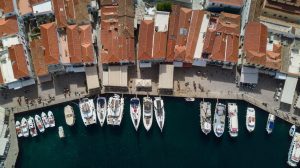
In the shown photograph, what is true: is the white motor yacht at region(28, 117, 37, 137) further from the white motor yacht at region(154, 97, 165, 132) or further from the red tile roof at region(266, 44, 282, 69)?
the red tile roof at region(266, 44, 282, 69)

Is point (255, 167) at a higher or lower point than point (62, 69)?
lower

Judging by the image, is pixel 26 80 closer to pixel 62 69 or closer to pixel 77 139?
pixel 62 69

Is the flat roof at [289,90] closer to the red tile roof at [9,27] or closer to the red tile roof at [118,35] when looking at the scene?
the red tile roof at [118,35]

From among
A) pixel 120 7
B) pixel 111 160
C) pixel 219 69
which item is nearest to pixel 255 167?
pixel 219 69

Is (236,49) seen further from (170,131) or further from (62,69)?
(62,69)

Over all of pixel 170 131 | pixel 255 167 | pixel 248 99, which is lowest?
pixel 255 167

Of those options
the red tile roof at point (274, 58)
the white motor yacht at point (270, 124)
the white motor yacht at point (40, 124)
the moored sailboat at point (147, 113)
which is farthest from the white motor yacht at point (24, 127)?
the red tile roof at point (274, 58)
